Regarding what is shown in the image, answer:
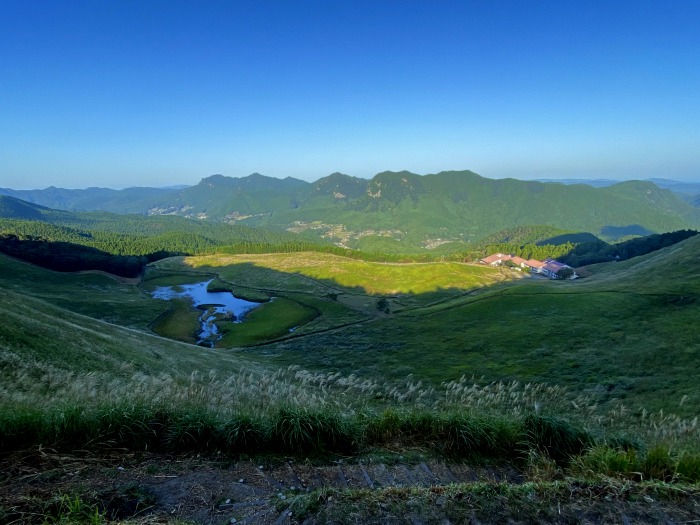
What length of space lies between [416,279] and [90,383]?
384 feet

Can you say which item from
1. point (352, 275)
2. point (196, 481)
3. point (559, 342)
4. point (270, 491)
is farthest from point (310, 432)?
→ point (352, 275)

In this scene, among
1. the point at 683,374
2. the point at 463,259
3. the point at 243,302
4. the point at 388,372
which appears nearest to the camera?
the point at 683,374

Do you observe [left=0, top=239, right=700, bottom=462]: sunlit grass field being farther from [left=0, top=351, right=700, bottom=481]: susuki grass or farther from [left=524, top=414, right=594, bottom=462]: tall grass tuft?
[left=524, top=414, right=594, bottom=462]: tall grass tuft

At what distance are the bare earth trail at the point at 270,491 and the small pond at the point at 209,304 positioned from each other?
63.5m

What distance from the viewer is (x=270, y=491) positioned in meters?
6.29

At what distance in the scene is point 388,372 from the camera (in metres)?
40.7

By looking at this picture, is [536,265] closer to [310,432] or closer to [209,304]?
[209,304]

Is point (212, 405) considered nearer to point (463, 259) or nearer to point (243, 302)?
point (243, 302)

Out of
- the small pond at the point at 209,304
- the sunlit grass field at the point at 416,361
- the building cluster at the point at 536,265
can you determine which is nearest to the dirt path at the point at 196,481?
the sunlit grass field at the point at 416,361

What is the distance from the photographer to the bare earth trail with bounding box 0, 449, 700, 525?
205 inches

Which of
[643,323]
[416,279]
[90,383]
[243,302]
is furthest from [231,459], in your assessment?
[416,279]

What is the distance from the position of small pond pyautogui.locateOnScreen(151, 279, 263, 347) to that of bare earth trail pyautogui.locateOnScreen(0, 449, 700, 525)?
208 feet

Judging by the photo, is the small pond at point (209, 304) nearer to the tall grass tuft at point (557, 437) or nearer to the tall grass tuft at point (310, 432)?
the tall grass tuft at point (310, 432)

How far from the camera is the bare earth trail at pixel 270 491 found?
17.0 feet
